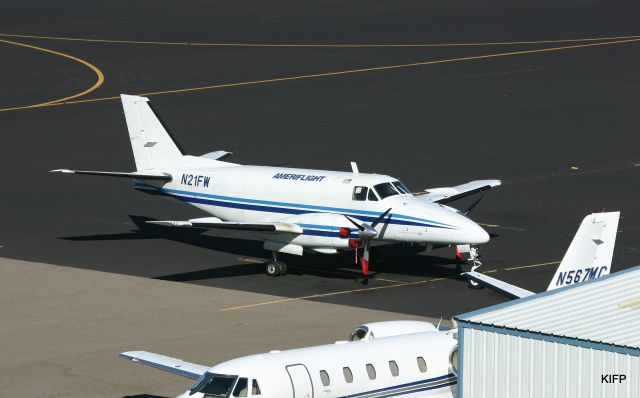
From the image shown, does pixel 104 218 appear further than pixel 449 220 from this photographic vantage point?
Yes

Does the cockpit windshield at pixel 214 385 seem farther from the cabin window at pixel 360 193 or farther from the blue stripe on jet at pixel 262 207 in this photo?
the cabin window at pixel 360 193

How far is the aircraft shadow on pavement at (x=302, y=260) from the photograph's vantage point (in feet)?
155

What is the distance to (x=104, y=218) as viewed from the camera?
53812mm

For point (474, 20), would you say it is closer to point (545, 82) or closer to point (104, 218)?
point (545, 82)

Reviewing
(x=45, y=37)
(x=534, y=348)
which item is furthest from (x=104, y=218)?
(x=45, y=37)

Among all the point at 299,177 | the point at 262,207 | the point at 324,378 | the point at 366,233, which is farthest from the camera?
the point at 262,207

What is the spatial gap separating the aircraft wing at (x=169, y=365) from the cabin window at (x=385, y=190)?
13531mm

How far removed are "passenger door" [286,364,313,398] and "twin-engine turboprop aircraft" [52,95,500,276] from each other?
13778 mm

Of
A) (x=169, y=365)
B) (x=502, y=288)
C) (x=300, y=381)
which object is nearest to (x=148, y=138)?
(x=502, y=288)

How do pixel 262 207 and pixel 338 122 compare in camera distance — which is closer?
pixel 262 207

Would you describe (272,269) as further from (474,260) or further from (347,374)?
(347,374)

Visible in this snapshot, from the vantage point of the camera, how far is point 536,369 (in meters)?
26.6

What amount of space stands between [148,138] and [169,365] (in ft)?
63.0

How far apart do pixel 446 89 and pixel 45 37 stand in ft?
101
